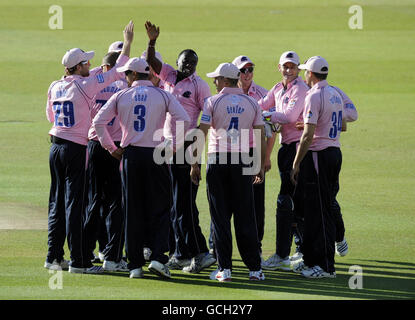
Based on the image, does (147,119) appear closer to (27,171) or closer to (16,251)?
(16,251)

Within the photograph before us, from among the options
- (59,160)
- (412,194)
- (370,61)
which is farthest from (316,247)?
(370,61)

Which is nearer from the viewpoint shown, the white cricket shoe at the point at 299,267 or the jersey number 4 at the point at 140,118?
the jersey number 4 at the point at 140,118

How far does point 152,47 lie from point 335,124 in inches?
82.6

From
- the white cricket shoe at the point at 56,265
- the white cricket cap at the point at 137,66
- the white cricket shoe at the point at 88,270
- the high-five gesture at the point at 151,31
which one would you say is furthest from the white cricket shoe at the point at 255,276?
the high-five gesture at the point at 151,31

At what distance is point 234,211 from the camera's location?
30.4 ft

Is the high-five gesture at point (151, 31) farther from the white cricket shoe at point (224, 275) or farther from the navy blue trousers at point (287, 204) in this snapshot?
the white cricket shoe at point (224, 275)

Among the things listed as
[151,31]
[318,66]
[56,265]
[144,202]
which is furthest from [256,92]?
[56,265]

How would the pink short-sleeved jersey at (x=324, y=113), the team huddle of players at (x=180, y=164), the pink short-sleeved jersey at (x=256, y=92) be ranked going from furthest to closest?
1. the pink short-sleeved jersey at (x=256, y=92)
2. the pink short-sleeved jersey at (x=324, y=113)
3. the team huddle of players at (x=180, y=164)

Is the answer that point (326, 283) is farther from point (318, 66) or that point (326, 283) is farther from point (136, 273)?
point (318, 66)

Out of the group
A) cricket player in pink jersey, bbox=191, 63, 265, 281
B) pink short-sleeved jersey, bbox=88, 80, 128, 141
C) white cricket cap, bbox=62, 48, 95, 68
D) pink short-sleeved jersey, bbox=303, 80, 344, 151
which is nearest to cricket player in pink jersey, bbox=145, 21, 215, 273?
pink short-sleeved jersey, bbox=88, 80, 128, 141

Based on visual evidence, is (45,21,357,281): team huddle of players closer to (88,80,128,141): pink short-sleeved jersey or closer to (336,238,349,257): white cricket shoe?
(88,80,128,141): pink short-sleeved jersey

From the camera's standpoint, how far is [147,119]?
901 centimetres

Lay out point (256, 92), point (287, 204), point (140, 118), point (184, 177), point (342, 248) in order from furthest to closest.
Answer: point (256, 92) < point (342, 248) < point (287, 204) < point (184, 177) < point (140, 118)

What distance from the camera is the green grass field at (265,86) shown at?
29.6 ft
